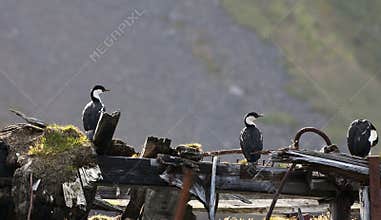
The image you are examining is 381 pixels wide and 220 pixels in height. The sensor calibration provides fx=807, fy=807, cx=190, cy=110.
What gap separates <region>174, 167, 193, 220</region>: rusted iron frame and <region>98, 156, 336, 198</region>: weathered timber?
0.52 ft

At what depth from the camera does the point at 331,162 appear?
10422 millimetres

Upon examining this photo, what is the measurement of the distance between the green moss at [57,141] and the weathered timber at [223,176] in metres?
0.39

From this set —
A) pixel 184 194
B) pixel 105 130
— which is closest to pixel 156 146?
pixel 105 130

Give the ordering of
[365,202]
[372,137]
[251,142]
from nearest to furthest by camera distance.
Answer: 1. [365,202]
2. [372,137]
3. [251,142]

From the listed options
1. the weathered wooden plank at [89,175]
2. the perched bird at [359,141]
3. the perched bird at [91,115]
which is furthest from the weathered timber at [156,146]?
the perched bird at [359,141]

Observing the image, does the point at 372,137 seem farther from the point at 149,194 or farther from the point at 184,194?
the point at 184,194

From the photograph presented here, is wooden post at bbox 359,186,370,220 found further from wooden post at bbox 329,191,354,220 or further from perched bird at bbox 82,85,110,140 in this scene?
perched bird at bbox 82,85,110,140

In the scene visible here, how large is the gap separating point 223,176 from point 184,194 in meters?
1.00

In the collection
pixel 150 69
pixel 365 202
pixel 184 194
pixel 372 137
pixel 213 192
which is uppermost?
pixel 150 69

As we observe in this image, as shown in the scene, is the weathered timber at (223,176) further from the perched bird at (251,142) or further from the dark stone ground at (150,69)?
the dark stone ground at (150,69)

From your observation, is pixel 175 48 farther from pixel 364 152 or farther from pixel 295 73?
pixel 364 152

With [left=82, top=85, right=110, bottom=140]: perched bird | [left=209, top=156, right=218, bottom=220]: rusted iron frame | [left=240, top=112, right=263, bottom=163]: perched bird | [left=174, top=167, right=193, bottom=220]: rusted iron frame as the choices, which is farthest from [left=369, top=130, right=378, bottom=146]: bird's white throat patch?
[left=82, top=85, right=110, bottom=140]: perched bird

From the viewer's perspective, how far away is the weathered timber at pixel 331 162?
10266 millimetres

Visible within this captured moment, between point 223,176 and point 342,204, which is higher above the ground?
point 342,204
